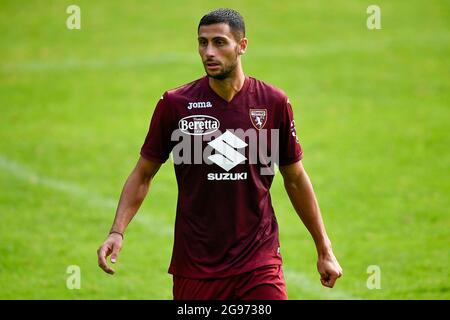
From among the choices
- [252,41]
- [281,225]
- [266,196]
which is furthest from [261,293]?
[252,41]

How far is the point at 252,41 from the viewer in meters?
22.7

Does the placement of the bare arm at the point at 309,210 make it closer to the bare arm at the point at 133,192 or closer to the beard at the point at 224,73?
the beard at the point at 224,73

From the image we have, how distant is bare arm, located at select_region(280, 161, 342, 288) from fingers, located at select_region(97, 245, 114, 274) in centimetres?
137

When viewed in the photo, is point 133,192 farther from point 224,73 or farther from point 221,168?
point 224,73

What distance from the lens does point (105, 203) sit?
1454 cm

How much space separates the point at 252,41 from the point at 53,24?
4.55 m

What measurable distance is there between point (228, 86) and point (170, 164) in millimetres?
9529

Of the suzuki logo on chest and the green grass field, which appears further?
the green grass field

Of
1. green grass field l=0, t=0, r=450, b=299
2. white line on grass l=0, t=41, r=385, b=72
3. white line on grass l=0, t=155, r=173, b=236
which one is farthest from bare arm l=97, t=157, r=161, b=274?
→ white line on grass l=0, t=41, r=385, b=72

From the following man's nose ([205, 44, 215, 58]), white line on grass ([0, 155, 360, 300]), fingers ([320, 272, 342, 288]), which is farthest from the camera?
white line on grass ([0, 155, 360, 300])

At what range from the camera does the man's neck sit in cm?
721

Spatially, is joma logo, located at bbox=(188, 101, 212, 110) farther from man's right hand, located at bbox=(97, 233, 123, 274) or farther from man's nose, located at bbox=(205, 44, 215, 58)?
man's right hand, located at bbox=(97, 233, 123, 274)

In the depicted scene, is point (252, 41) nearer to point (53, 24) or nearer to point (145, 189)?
point (53, 24)

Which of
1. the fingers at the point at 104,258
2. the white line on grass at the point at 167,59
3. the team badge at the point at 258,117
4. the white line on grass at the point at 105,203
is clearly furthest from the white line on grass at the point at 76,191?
the team badge at the point at 258,117
